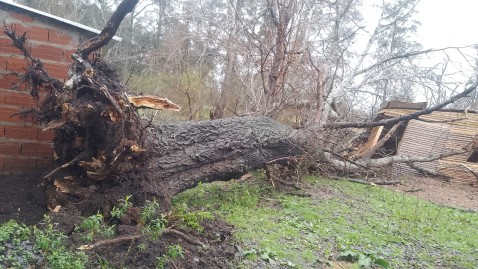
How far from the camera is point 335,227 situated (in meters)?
4.16

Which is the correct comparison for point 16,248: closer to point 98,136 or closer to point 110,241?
point 110,241

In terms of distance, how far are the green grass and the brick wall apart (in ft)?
5.29

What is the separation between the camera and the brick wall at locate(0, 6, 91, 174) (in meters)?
3.89

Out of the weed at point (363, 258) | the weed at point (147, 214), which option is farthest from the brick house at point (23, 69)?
the weed at point (363, 258)

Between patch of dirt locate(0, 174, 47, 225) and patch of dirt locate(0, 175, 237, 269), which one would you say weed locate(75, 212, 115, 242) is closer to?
patch of dirt locate(0, 175, 237, 269)

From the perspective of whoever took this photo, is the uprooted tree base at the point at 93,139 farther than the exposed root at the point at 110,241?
Yes

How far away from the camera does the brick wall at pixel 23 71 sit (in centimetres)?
389

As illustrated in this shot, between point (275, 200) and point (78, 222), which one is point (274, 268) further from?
point (275, 200)

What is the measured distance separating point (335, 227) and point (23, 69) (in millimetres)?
3538

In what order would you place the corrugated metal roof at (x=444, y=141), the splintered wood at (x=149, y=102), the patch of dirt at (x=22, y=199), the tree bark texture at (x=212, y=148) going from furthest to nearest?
the corrugated metal roof at (x=444, y=141) → the tree bark texture at (x=212, y=148) → the splintered wood at (x=149, y=102) → the patch of dirt at (x=22, y=199)

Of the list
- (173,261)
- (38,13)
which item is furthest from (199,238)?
(38,13)

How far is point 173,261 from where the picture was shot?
2598 millimetres

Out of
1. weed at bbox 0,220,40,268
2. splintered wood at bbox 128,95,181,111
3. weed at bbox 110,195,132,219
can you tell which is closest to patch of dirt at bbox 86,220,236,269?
weed at bbox 110,195,132,219

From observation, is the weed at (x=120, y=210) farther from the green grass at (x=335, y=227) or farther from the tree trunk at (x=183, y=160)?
the green grass at (x=335, y=227)
